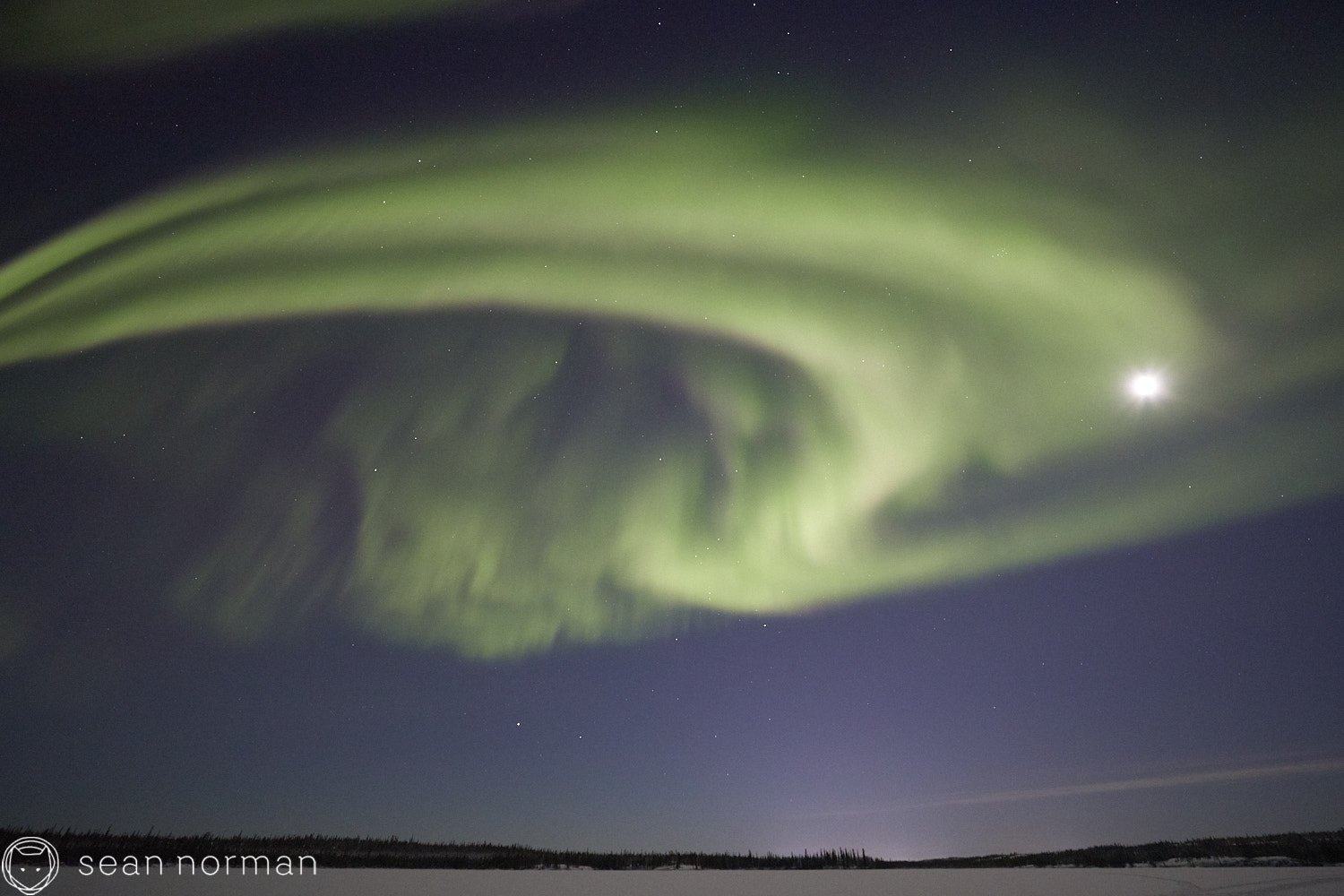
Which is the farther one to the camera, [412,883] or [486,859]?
[486,859]

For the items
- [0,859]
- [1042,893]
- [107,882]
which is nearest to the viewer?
[107,882]

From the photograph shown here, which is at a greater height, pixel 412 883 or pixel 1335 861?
pixel 412 883

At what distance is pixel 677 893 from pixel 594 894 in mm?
3222

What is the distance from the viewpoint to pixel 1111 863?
171 ft

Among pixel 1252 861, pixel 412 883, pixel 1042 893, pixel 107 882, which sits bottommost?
pixel 1252 861

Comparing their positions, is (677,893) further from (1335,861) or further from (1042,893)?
(1335,861)

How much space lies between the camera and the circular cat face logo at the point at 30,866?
56.7 ft

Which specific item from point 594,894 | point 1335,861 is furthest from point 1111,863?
point 594,894

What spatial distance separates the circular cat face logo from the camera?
17281 mm

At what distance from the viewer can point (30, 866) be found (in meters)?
24.6

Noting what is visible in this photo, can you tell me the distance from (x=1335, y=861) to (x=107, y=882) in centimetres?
6170

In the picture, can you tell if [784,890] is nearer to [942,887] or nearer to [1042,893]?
[942,887]

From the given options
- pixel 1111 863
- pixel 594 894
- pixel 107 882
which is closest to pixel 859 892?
pixel 594 894

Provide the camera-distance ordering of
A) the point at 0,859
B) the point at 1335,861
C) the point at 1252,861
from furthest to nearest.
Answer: the point at 1252,861, the point at 1335,861, the point at 0,859
